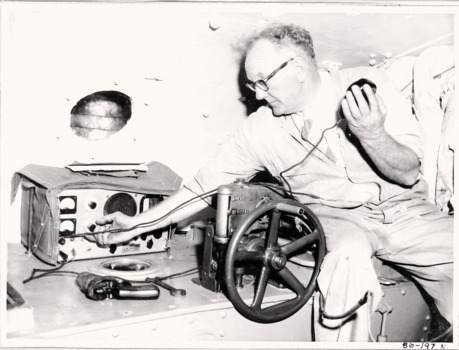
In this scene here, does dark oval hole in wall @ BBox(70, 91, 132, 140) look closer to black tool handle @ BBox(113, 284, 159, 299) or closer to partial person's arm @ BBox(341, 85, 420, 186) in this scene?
black tool handle @ BBox(113, 284, 159, 299)

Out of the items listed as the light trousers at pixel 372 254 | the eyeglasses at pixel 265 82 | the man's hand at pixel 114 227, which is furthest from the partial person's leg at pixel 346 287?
the man's hand at pixel 114 227

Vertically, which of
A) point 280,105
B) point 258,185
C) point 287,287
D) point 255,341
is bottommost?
point 255,341

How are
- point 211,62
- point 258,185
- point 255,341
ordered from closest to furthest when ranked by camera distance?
point 255,341
point 258,185
point 211,62

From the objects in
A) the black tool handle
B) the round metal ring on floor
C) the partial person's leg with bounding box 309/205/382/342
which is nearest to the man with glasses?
the partial person's leg with bounding box 309/205/382/342

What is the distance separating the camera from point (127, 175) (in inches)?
85.9

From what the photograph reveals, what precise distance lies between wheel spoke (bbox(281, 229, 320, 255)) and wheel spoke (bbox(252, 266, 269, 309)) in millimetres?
96

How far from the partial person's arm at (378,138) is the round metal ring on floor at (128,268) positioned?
3.10 feet

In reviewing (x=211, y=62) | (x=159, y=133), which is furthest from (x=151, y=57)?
(x=159, y=133)

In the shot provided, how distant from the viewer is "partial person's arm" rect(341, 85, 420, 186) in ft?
4.84

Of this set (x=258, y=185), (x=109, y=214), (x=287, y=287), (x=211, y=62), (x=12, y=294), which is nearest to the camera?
(x=12, y=294)

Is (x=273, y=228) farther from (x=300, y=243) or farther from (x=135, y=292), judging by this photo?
(x=135, y=292)

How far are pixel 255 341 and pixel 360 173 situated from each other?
793mm

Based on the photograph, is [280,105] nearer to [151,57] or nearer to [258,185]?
[258,185]

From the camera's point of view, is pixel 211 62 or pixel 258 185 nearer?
pixel 258 185
